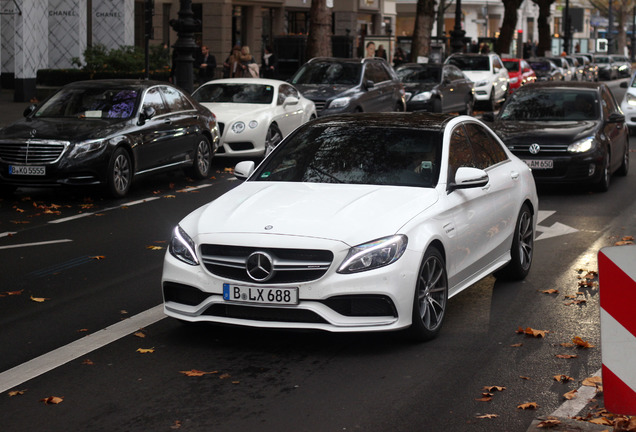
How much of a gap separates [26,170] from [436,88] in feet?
57.1

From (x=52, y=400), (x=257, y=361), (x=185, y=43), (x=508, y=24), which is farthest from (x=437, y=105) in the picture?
(x=508, y=24)

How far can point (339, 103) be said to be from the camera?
23781 mm

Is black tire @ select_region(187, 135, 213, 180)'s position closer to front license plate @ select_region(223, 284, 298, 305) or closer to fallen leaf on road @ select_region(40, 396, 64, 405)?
front license plate @ select_region(223, 284, 298, 305)

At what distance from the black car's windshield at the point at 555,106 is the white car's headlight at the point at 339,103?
6.83 meters

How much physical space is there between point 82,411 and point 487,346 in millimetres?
2745

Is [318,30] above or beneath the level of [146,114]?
above

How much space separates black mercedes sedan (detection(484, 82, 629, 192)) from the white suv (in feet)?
65.7

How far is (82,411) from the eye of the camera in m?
5.89

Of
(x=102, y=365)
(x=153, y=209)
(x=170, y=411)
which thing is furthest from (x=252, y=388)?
(x=153, y=209)

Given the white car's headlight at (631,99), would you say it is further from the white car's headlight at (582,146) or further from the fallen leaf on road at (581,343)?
the fallen leaf on road at (581,343)

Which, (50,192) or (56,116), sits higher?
(56,116)

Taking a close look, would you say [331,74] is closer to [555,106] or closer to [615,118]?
[555,106]

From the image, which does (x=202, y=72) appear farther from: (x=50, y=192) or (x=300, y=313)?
(x=300, y=313)

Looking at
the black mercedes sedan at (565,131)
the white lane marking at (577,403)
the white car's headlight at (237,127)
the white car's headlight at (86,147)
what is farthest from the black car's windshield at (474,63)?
the white lane marking at (577,403)
